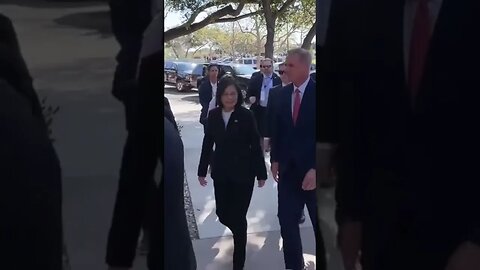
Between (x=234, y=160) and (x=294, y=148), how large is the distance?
1.45ft

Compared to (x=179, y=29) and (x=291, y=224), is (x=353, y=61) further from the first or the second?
(x=291, y=224)

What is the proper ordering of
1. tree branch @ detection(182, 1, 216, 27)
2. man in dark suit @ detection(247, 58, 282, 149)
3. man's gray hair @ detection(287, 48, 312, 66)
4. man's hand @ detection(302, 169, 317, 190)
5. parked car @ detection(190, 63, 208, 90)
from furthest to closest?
1. parked car @ detection(190, 63, 208, 90)
2. man in dark suit @ detection(247, 58, 282, 149)
3. man's gray hair @ detection(287, 48, 312, 66)
4. man's hand @ detection(302, 169, 317, 190)
5. tree branch @ detection(182, 1, 216, 27)

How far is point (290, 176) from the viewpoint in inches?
142

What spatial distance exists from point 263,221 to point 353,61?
3.78 m

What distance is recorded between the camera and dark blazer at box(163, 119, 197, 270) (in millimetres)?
1460

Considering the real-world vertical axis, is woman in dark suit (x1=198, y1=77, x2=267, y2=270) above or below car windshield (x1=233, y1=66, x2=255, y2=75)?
below

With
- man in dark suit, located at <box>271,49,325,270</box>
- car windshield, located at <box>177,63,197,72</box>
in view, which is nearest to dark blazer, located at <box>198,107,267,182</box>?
man in dark suit, located at <box>271,49,325,270</box>

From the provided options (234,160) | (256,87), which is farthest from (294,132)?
(256,87)

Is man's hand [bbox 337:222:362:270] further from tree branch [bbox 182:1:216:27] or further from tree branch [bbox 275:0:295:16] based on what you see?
tree branch [bbox 275:0:295:16]

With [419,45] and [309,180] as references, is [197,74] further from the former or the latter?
[419,45]

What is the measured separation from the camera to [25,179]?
4.42 feet

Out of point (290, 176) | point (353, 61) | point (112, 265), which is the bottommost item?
point (290, 176)

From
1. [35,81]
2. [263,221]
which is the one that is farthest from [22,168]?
[263,221]

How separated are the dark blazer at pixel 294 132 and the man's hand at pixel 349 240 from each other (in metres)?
1.94
